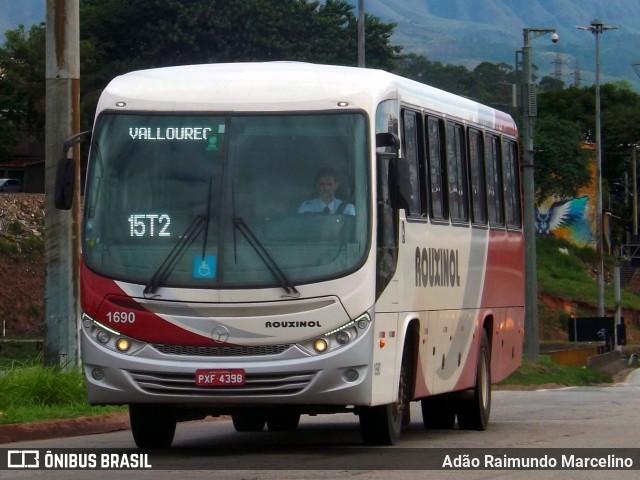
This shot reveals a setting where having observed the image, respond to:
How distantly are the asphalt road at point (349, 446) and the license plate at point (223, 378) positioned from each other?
2.02ft

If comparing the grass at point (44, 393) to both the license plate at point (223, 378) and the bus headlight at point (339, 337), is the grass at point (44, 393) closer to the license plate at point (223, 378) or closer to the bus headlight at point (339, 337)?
the license plate at point (223, 378)

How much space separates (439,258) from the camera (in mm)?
14062

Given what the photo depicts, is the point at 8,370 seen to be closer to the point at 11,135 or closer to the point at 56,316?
the point at 56,316

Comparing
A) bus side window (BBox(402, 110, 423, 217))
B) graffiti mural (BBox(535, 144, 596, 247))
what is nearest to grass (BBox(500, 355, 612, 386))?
bus side window (BBox(402, 110, 423, 217))

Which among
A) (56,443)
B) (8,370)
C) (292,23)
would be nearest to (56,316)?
(8,370)

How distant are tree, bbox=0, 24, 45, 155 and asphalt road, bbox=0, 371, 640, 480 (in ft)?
172

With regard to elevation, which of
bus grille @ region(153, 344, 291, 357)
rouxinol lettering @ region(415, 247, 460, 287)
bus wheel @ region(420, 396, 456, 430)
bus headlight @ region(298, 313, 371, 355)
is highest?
rouxinol lettering @ region(415, 247, 460, 287)

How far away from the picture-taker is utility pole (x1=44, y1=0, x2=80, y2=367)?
1678cm

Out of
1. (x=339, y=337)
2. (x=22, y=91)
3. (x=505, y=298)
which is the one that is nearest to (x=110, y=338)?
(x=339, y=337)

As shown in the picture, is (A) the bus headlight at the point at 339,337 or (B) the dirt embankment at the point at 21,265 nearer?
(A) the bus headlight at the point at 339,337

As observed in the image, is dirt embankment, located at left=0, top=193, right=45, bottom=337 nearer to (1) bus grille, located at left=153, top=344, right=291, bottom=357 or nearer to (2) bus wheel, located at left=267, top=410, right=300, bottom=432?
(2) bus wheel, located at left=267, top=410, right=300, bottom=432

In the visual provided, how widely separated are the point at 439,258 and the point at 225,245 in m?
3.04

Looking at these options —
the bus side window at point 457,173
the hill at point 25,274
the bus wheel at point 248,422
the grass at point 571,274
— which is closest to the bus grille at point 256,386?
the bus wheel at point 248,422

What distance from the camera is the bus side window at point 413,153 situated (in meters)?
13.1
